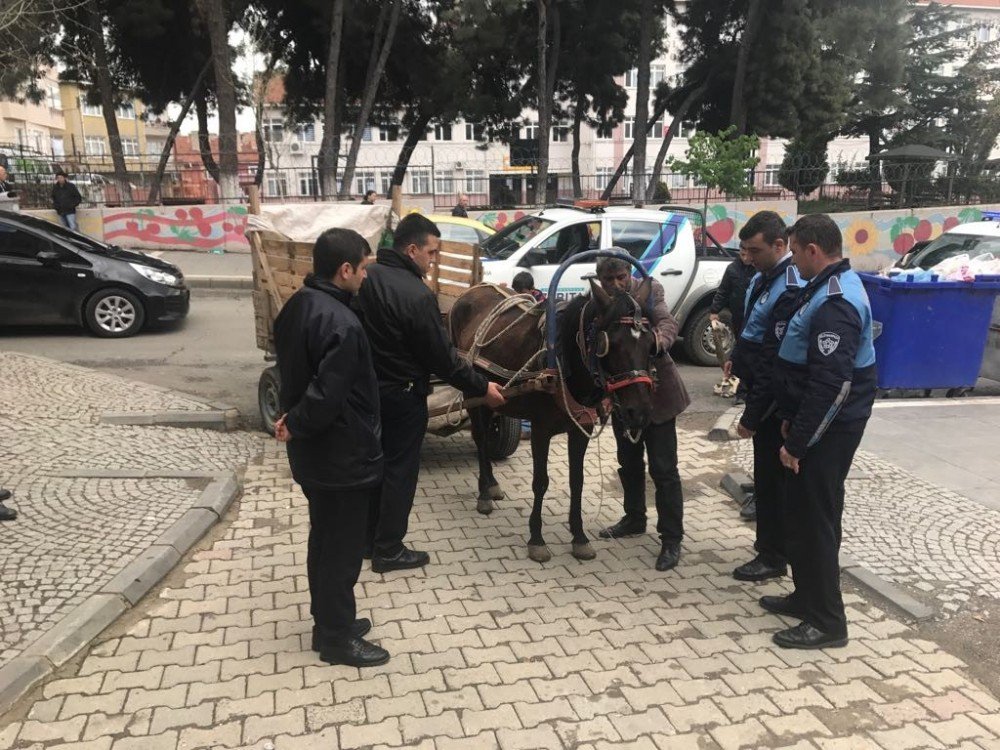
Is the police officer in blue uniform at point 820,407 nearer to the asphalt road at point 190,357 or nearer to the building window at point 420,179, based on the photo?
the asphalt road at point 190,357

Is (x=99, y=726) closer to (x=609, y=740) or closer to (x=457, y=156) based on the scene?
(x=609, y=740)

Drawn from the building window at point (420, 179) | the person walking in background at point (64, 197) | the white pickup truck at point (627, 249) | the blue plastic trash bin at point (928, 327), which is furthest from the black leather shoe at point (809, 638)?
the building window at point (420, 179)

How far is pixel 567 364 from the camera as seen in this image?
4.36 m

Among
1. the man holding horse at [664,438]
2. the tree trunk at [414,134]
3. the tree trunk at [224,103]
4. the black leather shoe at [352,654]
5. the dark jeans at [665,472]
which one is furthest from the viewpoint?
the tree trunk at [414,134]

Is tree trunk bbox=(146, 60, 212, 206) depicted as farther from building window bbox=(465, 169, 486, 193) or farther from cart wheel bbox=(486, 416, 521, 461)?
cart wheel bbox=(486, 416, 521, 461)

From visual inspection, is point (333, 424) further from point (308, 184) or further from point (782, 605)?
point (308, 184)

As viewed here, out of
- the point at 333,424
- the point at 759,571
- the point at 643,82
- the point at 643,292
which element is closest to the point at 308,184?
the point at 643,82

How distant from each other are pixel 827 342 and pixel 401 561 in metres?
2.72

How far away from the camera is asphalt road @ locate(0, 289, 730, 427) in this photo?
842 cm

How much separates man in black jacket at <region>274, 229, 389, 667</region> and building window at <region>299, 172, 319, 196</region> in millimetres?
19543

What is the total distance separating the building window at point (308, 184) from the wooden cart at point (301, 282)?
1573 cm

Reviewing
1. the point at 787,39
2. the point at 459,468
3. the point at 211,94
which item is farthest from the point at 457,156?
the point at 459,468

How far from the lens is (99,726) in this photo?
314cm

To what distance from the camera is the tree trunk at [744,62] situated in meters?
24.3
